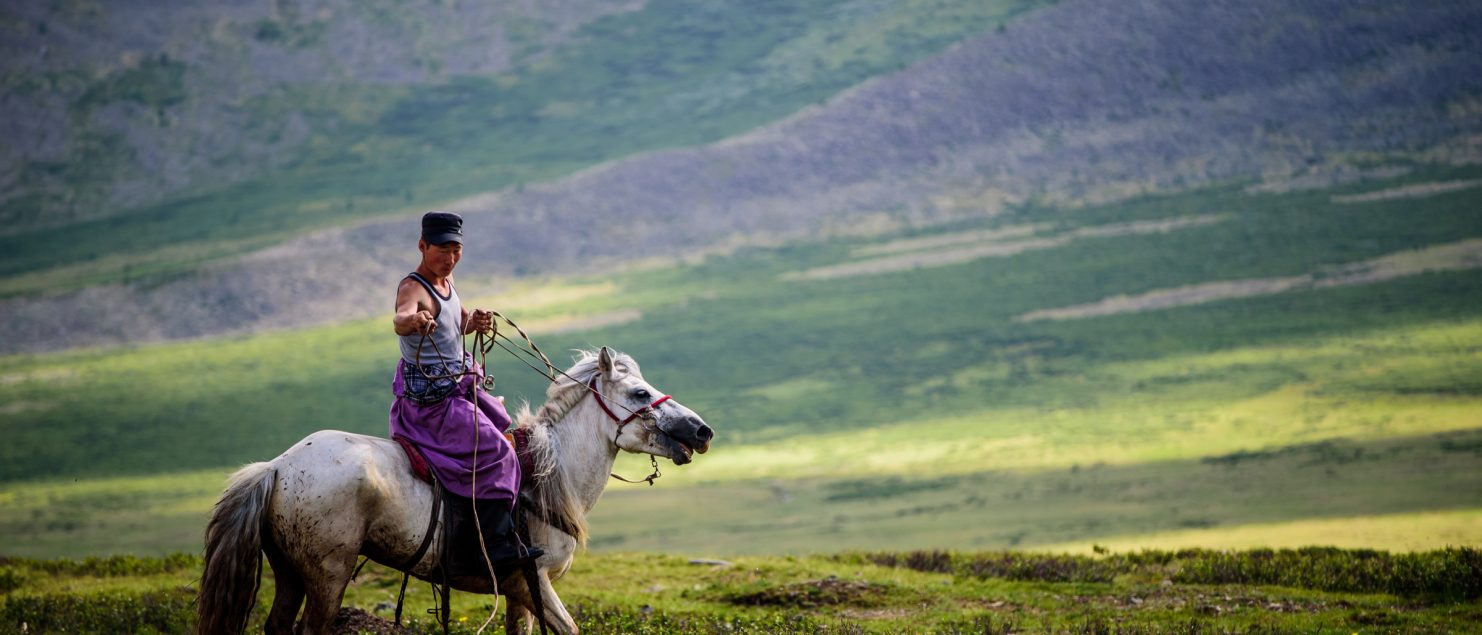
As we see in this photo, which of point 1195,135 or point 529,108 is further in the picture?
point 529,108

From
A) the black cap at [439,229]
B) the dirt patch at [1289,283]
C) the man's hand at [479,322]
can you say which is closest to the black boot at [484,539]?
the man's hand at [479,322]

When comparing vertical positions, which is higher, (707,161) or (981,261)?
(707,161)

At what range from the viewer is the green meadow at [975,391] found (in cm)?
3212

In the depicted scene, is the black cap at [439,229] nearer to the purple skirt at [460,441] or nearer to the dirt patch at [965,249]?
the purple skirt at [460,441]

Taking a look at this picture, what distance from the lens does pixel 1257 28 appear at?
277 ft

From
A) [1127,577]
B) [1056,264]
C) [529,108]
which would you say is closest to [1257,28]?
[1056,264]

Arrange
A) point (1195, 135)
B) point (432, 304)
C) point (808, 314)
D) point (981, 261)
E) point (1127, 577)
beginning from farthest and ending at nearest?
point (1195, 135) → point (981, 261) → point (808, 314) → point (1127, 577) → point (432, 304)

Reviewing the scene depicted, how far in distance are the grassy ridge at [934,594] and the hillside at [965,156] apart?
54.7 m

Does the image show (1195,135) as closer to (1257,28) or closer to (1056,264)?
(1257,28)

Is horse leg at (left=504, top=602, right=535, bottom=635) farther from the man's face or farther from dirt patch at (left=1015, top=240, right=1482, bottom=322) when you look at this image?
dirt patch at (left=1015, top=240, right=1482, bottom=322)


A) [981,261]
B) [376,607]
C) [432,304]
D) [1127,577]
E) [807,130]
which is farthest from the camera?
[807,130]

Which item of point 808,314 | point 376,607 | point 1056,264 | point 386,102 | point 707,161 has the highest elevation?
point 386,102

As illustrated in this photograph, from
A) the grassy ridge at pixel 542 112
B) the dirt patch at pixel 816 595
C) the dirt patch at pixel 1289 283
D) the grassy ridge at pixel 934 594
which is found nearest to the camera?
the grassy ridge at pixel 934 594

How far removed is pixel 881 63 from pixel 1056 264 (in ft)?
107
